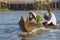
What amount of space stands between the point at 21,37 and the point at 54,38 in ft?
6.08

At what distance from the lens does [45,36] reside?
1664cm

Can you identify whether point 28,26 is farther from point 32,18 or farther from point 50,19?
point 50,19

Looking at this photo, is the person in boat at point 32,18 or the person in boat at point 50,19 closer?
the person in boat at point 32,18

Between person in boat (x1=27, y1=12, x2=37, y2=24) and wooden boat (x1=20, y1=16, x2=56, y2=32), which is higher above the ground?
person in boat (x1=27, y1=12, x2=37, y2=24)

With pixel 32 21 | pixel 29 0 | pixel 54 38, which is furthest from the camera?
pixel 29 0

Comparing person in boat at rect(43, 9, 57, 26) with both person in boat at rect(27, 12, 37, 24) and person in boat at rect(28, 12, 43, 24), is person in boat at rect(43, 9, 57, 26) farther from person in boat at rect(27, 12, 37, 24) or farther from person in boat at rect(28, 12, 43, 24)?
person in boat at rect(27, 12, 37, 24)

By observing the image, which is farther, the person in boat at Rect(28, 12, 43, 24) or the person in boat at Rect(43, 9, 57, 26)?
the person in boat at Rect(43, 9, 57, 26)

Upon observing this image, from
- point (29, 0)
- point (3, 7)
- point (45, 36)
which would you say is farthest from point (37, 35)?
point (29, 0)

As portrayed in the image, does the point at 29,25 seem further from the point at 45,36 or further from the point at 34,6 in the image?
the point at 34,6

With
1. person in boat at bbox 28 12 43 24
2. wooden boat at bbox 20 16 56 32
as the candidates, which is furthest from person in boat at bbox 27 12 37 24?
wooden boat at bbox 20 16 56 32

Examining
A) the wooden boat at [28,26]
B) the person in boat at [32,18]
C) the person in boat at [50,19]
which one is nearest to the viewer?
the wooden boat at [28,26]

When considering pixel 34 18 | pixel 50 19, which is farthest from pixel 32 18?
pixel 50 19

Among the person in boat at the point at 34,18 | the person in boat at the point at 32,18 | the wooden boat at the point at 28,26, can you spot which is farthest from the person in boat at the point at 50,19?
the wooden boat at the point at 28,26

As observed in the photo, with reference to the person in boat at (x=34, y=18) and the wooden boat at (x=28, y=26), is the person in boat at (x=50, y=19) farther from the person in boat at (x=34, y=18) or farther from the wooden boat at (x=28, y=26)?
the wooden boat at (x=28, y=26)
